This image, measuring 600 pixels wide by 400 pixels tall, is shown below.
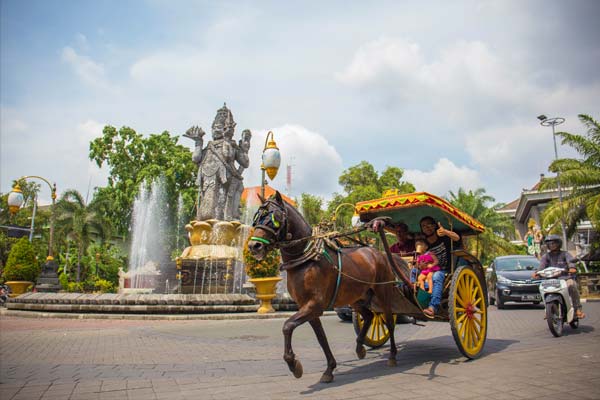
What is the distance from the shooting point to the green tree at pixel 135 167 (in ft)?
123

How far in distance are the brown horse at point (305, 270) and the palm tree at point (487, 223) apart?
3444 centimetres

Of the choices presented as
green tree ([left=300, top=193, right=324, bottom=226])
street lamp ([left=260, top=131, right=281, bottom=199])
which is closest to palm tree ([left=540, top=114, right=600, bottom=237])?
street lamp ([left=260, top=131, right=281, bottom=199])

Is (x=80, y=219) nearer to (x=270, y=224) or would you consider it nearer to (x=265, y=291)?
(x=265, y=291)

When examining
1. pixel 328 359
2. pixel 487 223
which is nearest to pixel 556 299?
pixel 328 359

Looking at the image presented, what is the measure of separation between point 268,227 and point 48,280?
17249 millimetres

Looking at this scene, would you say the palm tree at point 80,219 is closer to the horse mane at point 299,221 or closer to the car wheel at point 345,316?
the car wheel at point 345,316

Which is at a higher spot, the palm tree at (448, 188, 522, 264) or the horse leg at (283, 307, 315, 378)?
the palm tree at (448, 188, 522, 264)

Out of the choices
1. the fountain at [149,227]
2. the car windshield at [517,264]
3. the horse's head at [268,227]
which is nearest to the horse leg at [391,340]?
the horse's head at [268,227]

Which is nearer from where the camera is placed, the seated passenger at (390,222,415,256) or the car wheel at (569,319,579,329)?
the seated passenger at (390,222,415,256)

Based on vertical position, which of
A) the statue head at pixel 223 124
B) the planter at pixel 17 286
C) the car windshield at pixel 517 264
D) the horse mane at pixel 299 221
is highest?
the statue head at pixel 223 124

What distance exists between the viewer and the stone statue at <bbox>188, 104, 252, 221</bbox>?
20.0m

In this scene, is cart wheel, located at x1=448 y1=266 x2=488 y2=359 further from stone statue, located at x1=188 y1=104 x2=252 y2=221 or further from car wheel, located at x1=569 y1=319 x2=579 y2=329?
stone statue, located at x1=188 y1=104 x2=252 y2=221

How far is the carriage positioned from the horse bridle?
6.39ft

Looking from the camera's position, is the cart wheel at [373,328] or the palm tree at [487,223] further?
the palm tree at [487,223]
